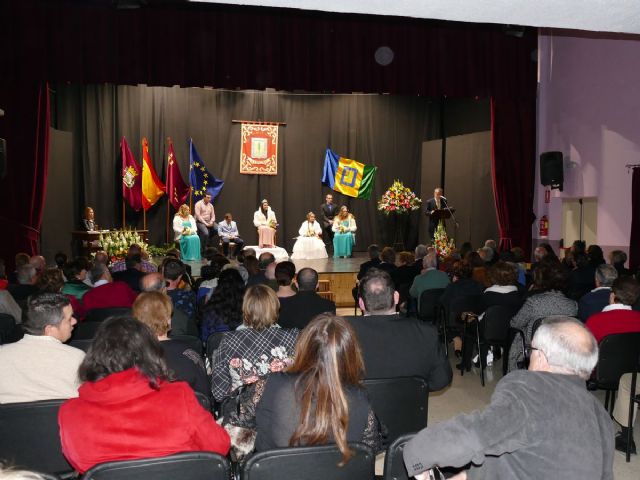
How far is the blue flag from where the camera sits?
14367 millimetres

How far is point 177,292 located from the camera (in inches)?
200

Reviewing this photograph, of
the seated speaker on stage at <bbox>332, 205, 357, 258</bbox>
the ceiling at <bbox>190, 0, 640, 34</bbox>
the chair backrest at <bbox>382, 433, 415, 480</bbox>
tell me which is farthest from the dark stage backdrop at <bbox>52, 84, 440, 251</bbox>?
the chair backrest at <bbox>382, 433, 415, 480</bbox>

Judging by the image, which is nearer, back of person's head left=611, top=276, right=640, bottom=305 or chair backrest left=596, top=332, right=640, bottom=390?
chair backrest left=596, top=332, right=640, bottom=390

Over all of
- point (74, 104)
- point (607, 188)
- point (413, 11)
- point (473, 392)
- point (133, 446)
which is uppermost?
point (74, 104)

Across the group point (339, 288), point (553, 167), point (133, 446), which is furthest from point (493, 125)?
point (133, 446)

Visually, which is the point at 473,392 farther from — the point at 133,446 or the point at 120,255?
the point at 120,255

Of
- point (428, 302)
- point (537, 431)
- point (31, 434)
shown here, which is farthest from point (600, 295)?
point (31, 434)

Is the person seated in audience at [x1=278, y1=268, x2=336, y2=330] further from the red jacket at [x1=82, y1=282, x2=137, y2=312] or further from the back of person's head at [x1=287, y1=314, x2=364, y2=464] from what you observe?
the back of person's head at [x1=287, y1=314, x2=364, y2=464]

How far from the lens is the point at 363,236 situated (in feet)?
52.3

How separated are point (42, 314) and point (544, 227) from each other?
404 inches

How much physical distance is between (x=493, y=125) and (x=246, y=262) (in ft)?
20.6

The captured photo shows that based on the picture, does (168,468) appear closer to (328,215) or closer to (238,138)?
(328,215)

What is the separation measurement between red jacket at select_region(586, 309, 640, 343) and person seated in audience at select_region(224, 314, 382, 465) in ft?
8.11

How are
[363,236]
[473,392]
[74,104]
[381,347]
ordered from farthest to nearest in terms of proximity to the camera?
[363,236] < [74,104] < [473,392] < [381,347]
